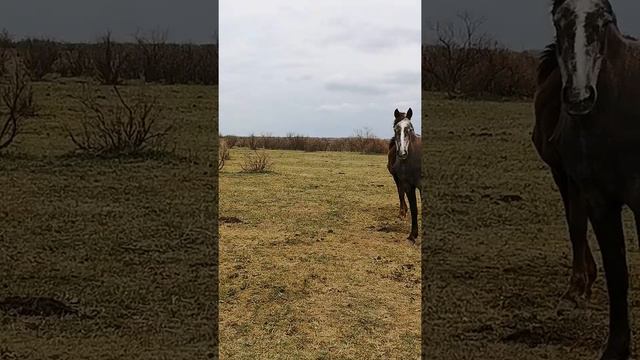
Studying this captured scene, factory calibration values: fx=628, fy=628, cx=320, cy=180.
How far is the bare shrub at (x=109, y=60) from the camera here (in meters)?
10.3

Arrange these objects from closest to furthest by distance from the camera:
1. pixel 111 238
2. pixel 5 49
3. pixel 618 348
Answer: pixel 618 348
pixel 111 238
pixel 5 49

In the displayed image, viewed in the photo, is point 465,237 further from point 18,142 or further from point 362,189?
point 18,142

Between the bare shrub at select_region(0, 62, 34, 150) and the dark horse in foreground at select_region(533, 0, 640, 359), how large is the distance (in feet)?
26.3

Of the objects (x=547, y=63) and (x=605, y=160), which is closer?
(x=605, y=160)

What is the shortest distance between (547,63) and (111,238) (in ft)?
14.5

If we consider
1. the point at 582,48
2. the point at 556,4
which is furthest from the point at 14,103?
the point at 582,48

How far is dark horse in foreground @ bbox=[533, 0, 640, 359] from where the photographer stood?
265 centimetres

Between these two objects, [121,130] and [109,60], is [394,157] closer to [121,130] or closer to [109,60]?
[121,130]

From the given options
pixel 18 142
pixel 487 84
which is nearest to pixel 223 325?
pixel 487 84

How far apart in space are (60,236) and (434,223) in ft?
12.9

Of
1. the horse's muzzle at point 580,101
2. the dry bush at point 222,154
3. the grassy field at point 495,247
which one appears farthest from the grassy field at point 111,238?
the horse's muzzle at point 580,101

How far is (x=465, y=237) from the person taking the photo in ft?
21.2

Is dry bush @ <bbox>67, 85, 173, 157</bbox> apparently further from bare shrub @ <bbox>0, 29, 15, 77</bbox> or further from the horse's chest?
the horse's chest

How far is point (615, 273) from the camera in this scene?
10.1ft
